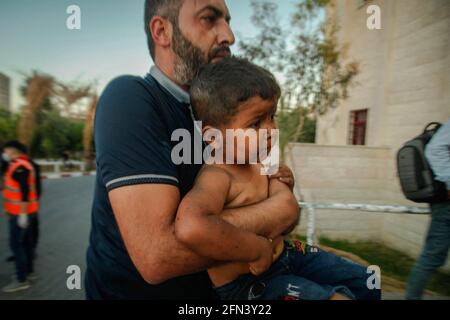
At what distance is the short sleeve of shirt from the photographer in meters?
0.92

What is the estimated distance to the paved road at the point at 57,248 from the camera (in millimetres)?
3410

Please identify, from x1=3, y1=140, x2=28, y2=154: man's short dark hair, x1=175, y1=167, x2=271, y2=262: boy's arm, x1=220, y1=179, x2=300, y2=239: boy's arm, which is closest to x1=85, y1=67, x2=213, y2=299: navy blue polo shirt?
x1=175, y1=167, x2=271, y2=262: boy's arm

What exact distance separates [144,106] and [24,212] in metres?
3.74

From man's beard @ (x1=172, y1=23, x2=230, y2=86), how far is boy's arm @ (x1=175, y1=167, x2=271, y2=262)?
488 mm

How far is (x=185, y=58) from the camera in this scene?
47.7 inches

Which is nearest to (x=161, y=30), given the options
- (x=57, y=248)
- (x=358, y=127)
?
(x=57, y=248)

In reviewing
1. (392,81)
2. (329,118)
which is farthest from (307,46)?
(329,118)

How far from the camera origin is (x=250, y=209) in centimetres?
107

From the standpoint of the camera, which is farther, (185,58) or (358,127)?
(358,127)

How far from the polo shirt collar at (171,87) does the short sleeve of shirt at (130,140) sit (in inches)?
6.7

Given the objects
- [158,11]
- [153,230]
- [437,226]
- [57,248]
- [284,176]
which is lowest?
[57,248]

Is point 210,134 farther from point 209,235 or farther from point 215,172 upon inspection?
point 209,235

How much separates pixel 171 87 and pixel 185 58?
0.46ft

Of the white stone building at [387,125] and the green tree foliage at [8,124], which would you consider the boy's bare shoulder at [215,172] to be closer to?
the white stone building at [387,125]
